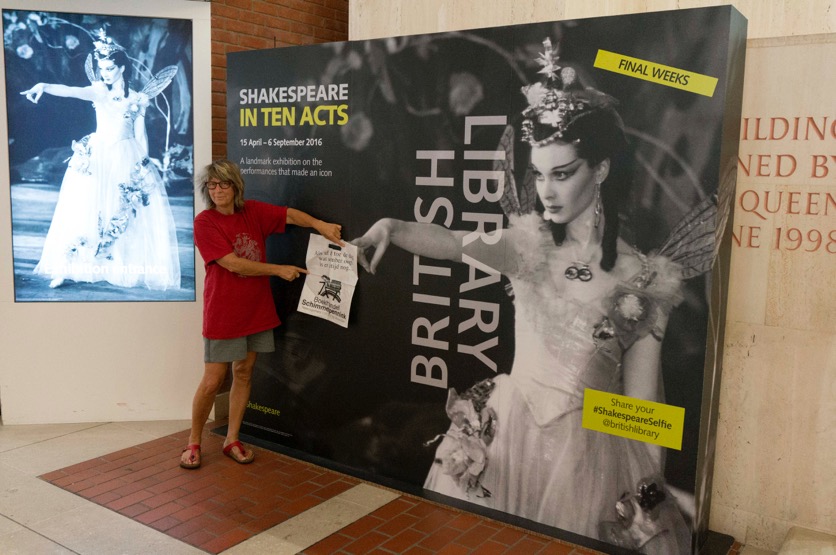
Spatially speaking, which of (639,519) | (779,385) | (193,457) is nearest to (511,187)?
(779,385)

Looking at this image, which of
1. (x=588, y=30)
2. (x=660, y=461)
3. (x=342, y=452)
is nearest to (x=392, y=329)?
(x=342, y=452)

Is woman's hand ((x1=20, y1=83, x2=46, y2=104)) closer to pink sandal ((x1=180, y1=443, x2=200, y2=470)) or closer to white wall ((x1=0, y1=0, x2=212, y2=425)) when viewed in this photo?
white wall ((x1=0, y1=0, x2=212, y2=425))

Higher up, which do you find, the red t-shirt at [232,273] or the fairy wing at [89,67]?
the fairy wing at [89,67]

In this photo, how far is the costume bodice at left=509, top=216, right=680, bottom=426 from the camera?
12.2 feet

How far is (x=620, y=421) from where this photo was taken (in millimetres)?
3832

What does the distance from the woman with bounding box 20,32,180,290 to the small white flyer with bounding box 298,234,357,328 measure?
53.8 inches

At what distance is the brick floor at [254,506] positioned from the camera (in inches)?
154

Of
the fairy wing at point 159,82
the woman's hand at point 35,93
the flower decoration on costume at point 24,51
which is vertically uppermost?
the flower decoration on costume at point 24,51

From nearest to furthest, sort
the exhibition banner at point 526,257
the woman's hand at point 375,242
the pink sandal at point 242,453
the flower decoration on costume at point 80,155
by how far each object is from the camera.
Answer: the exhibition banner at point 526,257
the woman's hand at point 375,242
the pink sandal at point 242,453
the flower decoration on costume at point 80,155

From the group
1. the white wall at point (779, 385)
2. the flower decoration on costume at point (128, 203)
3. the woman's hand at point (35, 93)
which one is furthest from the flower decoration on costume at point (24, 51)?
the white wall at point (779, 385)

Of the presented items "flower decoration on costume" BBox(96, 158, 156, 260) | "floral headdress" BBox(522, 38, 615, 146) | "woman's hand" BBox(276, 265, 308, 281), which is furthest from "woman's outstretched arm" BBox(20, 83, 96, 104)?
"floral headdress" BBox(522, 38, 615, 146)

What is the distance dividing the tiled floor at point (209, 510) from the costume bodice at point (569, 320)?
0.80 metres

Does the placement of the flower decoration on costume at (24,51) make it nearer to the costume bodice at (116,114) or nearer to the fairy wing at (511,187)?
the costume bodice at (116,114)

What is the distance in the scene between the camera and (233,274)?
475 cm
